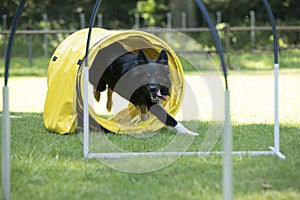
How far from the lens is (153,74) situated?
5.84 meters

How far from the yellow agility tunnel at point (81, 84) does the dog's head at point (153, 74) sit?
0.20 m

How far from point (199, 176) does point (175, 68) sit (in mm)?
2402

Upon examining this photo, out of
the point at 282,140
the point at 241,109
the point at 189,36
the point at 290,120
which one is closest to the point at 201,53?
the point at 189,36

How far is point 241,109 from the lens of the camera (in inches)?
311

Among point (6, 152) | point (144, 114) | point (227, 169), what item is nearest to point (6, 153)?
point (6, 152)

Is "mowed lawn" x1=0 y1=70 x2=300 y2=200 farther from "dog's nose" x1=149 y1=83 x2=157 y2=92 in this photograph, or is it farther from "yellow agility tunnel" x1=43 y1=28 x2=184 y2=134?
"dog's nose" x1=149 y1=83 x2=157 y2=92

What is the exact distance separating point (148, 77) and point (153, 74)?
0.06 m

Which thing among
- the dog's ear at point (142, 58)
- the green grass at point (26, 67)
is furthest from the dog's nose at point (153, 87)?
the green grass at point (26, 67)

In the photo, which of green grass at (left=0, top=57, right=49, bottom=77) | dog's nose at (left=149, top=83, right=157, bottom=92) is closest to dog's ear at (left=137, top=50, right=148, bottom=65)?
dog's nose at (left=149, top=83, right=157, bottom=92)

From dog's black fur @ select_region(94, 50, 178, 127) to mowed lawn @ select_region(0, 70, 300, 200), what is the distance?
0.25 meters

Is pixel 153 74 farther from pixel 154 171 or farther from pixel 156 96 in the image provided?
pixel 154 171

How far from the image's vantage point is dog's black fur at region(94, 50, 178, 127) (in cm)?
584

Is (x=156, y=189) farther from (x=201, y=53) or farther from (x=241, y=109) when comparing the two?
(x=201, y=53)

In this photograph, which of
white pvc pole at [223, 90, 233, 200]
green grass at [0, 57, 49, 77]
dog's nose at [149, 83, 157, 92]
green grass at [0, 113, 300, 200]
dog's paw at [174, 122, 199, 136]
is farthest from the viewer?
green grass at [0, 57, 49, 77]
